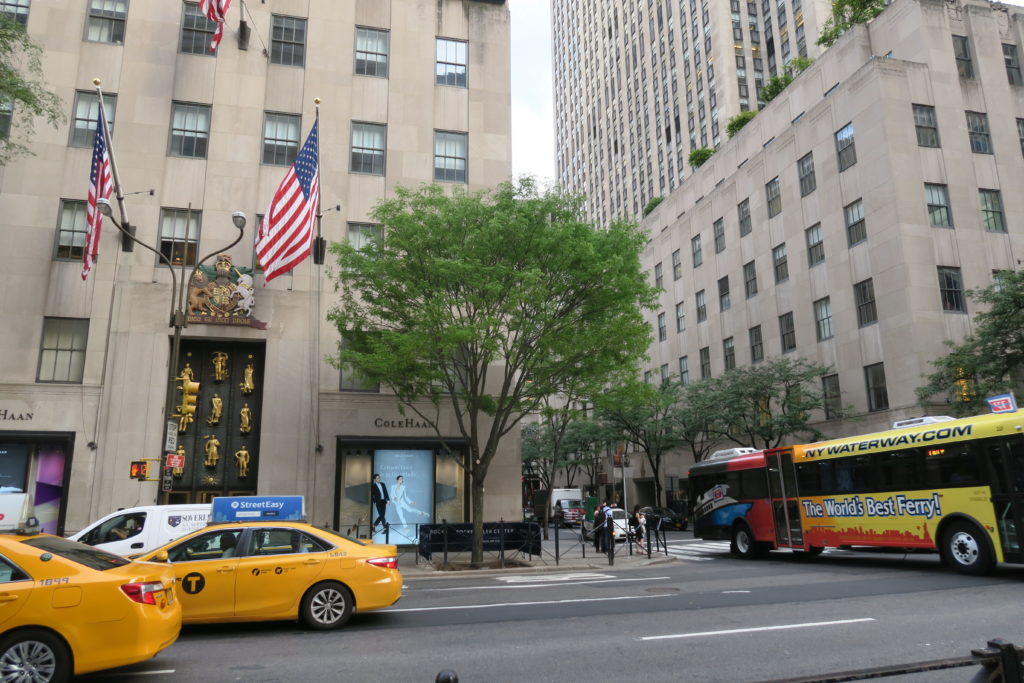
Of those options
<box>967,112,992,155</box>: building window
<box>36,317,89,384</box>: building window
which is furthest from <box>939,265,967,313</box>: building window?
<box>36,317,89,384</box>: building window

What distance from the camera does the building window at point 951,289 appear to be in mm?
32594

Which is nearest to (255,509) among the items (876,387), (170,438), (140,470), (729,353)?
(170,438)

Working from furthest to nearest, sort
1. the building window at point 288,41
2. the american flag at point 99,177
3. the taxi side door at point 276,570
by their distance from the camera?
1. the building window at point 288,41
2. the american flag at point 99,177
3. the taxi side door at point 276,570

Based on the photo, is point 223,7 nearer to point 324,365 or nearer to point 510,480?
point 324,365

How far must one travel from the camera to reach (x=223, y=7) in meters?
22.2

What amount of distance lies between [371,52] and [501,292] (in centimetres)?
1477

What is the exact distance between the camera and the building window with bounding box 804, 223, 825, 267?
128ft

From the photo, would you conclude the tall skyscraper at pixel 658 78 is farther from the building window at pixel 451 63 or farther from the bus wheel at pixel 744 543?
the bus wheel at pixel 744 543

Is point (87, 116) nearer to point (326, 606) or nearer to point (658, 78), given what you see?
point (326, 606)

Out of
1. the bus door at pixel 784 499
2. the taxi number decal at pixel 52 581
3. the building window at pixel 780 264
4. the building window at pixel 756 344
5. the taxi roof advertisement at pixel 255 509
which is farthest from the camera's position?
the building window at pixel 756 344

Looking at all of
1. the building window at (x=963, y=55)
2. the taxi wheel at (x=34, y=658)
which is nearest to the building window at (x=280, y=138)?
the taxi wheel at (x=34, y=658)

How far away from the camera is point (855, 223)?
36.2 m

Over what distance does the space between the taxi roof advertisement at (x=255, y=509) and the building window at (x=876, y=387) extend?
29924 mm

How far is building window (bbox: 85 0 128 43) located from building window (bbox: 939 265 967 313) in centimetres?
3628
